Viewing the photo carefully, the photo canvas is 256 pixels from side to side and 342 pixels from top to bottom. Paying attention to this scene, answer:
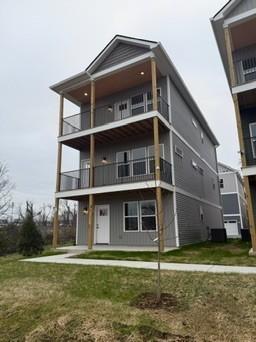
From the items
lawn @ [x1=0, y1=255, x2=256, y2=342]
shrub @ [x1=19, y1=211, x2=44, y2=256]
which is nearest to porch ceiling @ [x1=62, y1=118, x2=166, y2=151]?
shrub @ [x1=19, y1=211, x2=44, y2=256]

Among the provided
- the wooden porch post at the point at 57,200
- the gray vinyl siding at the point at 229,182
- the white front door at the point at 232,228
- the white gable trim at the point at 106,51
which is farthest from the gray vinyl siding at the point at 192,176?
the gray vinyl siding at the point at 229,182

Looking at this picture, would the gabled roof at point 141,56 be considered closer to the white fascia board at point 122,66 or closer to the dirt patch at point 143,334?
the white fascia board at point 122,66

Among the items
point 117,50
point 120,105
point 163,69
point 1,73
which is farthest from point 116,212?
point 1,73

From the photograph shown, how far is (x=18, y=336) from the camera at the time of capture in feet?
11.1

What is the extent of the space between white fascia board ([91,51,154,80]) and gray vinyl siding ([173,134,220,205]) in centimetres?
432

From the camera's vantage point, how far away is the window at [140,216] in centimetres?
1275

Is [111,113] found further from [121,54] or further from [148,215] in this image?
[148,215]

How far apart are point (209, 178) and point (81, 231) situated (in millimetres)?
11811

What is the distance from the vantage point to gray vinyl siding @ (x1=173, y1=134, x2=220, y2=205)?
13.9 metres

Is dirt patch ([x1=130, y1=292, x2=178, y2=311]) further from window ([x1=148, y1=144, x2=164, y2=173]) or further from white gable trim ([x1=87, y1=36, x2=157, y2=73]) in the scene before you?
white gable trim ([x1=87, y1=36, x2=157, y2=73])

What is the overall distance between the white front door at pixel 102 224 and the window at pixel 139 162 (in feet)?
9.03

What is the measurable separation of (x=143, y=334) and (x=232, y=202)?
88.4 ft

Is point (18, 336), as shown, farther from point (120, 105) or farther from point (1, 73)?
point (1, 73)

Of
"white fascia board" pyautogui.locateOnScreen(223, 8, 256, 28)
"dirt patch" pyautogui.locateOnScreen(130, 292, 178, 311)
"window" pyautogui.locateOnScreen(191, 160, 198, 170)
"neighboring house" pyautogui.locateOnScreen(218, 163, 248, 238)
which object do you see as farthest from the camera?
"neighboring house" pyautogui.locateOnScreen(218, 163, 248, 238)
